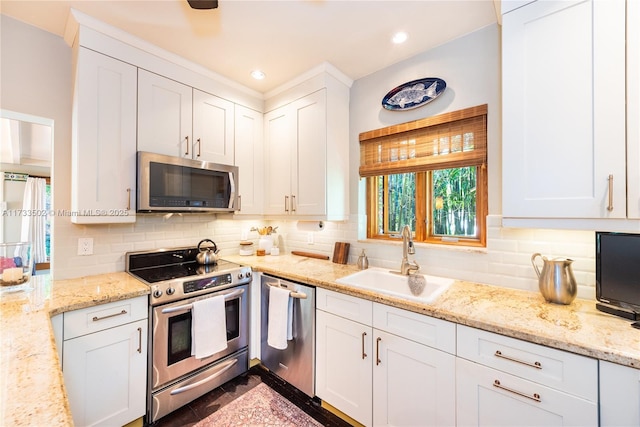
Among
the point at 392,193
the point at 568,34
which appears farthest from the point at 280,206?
the point at 568,34

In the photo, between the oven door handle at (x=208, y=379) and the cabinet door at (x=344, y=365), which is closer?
the cabinet door at (x=344, y=365)

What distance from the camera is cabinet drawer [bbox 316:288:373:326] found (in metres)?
1.56

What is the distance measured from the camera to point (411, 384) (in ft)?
4.55

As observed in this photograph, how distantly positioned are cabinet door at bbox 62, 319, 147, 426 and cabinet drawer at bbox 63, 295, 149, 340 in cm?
3

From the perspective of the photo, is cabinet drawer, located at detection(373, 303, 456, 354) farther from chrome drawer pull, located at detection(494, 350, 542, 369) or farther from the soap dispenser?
the soap dispenser

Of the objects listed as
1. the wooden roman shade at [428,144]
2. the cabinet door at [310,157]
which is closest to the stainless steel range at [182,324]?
the cabinet door at [310,157]

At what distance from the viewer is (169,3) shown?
150 cm

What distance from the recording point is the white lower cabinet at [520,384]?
3.20 ft

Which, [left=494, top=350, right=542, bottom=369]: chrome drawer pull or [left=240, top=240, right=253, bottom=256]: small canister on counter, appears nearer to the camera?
[left=494, top=350, right=542, bottom=369]: chrome drawer pull

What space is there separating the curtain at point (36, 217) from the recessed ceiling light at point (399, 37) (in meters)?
2.60

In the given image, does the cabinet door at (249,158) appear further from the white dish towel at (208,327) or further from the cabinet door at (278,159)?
the white dish towel at (208,327)

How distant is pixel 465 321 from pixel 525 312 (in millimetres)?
316

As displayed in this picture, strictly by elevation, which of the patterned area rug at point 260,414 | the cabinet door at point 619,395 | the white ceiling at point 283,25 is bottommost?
the patterned area rug at point 260,414

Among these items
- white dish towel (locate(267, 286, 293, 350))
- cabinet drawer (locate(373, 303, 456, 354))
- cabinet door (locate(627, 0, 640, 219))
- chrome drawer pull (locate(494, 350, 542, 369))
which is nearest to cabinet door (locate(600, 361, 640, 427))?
chrome drawer pull (locate(494, 350, 542, 369))
